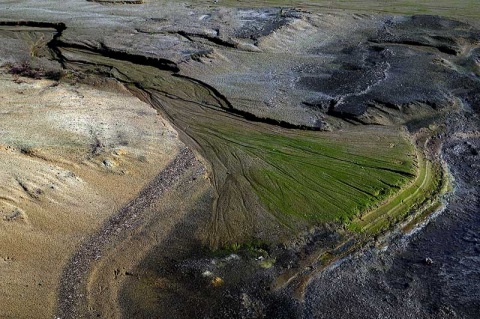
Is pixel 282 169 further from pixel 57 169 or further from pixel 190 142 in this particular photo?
pixel 57 169

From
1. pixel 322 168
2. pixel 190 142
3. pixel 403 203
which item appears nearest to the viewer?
pixel 403 203

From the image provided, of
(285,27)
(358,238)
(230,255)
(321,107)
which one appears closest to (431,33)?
(285,27)

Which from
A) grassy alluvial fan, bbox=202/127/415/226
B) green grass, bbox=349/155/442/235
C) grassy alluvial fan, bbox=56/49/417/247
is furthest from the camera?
grassy alluvial fan, bbox=202/127/415/226

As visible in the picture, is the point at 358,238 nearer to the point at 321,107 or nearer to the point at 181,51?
the point at 321,107

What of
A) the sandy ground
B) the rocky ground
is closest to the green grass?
the rocky ground

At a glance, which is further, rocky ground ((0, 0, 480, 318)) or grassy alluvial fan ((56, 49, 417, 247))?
grassy alluvial fan ((56, 49, 417, 247))

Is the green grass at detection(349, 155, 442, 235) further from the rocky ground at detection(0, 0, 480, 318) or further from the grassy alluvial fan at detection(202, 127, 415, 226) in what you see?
the rocky ground at detection(0, 0, 480, 318)

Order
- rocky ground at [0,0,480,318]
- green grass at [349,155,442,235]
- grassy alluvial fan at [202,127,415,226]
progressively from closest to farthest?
rocky ground at [0,0,480,318], green grass at [349,155,442,235], grassy alluvial fan at [202,127,415,226]

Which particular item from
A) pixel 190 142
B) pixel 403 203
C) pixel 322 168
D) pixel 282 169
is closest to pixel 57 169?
pixel 190 142

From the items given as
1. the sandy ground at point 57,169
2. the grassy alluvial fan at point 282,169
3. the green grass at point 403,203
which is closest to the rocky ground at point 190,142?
the sandy ground at point 57,169
